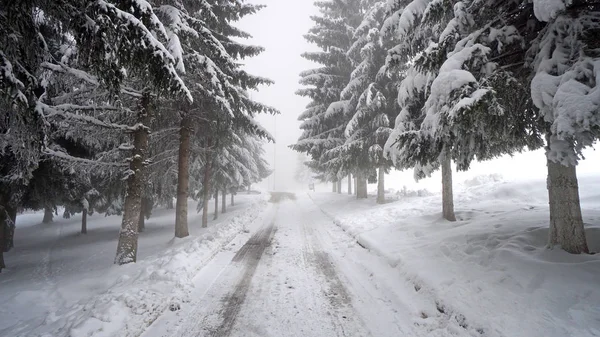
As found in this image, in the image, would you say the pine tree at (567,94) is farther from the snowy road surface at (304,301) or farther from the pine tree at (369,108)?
the pine tree at (369,108)

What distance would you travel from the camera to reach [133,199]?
7.66 m

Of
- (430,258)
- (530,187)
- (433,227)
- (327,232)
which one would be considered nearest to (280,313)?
(430,258)

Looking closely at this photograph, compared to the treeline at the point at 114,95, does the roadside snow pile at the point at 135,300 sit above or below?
below

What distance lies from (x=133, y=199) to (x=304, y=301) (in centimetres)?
582

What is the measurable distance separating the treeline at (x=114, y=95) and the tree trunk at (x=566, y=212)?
7244 millimetres

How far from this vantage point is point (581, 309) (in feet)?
11.4

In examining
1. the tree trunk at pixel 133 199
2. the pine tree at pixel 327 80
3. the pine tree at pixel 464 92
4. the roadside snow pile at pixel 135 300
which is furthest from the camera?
the pine tree at pixel 327 80

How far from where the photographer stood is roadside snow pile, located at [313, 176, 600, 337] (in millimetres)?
3536

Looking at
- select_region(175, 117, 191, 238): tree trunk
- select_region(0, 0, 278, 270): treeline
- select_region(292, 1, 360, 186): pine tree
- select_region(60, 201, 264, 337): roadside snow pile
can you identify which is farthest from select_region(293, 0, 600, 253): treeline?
select_region(292, 1, 360, 186): pine tree

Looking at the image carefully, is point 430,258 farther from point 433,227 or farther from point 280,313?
point 280,313

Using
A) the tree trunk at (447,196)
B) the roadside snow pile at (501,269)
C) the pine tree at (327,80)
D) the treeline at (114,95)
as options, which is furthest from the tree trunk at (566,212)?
the pine tree at (327,80)

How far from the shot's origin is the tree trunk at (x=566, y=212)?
4809 millimetres

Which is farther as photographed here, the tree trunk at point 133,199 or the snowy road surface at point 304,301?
the tree trunk at point 133,199

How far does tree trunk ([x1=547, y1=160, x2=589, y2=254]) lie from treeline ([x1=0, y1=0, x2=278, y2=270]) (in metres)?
7.24
